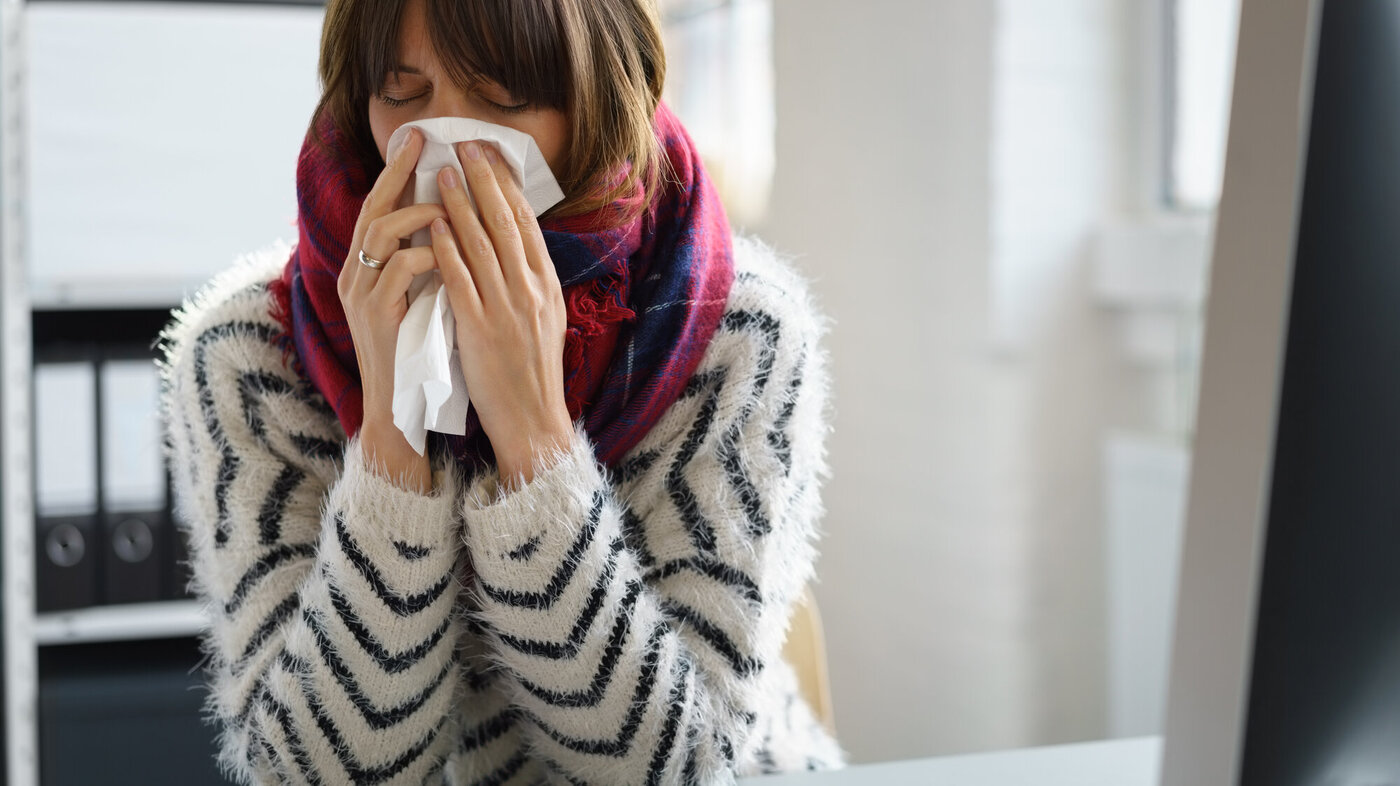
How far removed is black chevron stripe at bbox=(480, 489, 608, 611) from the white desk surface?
0.18 metres

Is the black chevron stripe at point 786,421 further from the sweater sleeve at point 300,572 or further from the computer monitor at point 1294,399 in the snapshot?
the computer monitor at point 1294,399

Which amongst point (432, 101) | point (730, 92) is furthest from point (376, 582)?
point (730, 92)

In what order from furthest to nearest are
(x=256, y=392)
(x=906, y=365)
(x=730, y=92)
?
(x=730, y=92)
(x=906, y=365)
(x=256, y=392)

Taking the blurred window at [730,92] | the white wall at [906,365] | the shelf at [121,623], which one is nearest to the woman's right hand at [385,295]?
the shelf at [121,623]

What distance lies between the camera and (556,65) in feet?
2.72

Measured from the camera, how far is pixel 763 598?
2.94 ft

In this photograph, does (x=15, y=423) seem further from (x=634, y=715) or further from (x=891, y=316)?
(x=891, y=316)

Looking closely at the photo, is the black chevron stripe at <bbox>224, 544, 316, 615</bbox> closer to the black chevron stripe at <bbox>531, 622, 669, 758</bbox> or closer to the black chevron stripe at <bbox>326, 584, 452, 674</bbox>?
the black chevron stripe at <bbox>326, 584, 452, 674</bbox>

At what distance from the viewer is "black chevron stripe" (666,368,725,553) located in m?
0.90

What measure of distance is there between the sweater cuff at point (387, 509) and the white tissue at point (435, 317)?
4 centimetres

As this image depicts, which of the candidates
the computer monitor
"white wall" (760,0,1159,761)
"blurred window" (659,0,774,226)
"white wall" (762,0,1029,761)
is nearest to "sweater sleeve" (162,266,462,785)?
the computer monitor

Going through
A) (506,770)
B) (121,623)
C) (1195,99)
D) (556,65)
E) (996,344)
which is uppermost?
(1195,99)

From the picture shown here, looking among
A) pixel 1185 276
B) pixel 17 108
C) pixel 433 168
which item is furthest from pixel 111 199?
pixel 1185 276

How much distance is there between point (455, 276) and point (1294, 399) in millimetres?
572
